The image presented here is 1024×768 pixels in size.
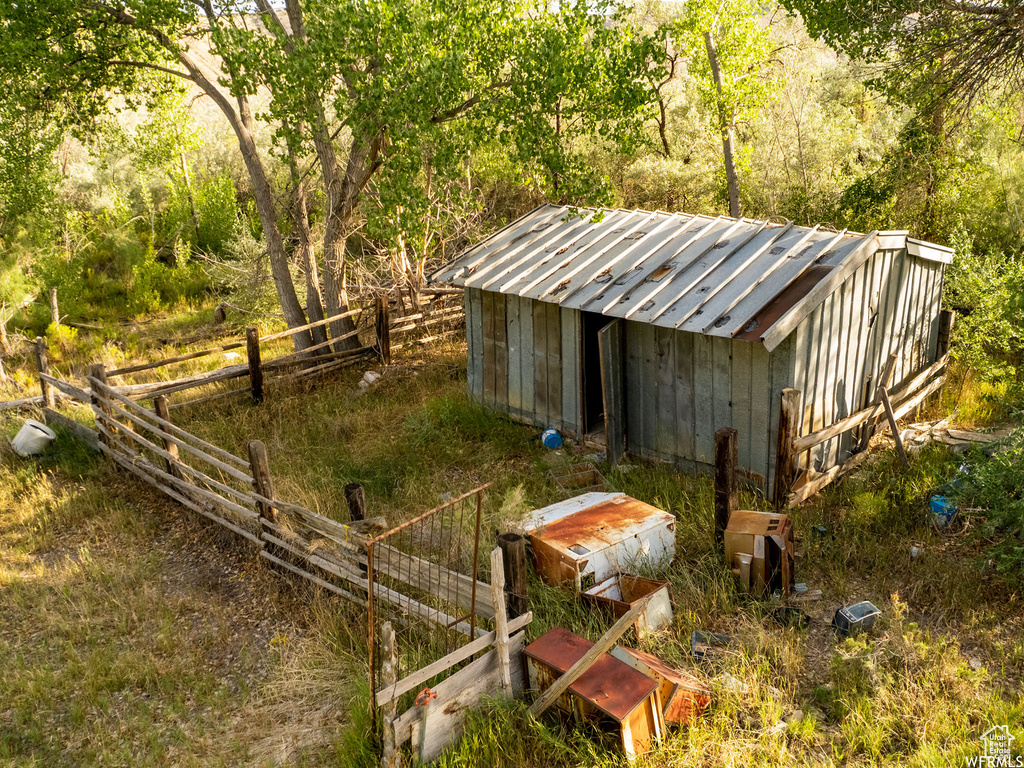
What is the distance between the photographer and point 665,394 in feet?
28.7

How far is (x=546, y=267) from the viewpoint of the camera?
9.80 m

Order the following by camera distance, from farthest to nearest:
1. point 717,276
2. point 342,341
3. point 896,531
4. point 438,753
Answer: point 342,341 < point 717,276 < point 896,531 < point 438,753

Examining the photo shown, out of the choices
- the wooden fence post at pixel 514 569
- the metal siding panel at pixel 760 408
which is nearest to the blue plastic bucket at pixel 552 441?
the metal siding panel at pixel 760 408

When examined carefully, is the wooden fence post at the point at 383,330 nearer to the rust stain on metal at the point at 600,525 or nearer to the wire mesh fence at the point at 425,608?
the wire mesh fence at the point at 425,608

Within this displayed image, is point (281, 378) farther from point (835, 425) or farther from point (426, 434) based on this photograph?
point (835, 425)

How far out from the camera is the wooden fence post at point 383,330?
1334 cm

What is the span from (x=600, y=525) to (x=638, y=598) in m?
0.76

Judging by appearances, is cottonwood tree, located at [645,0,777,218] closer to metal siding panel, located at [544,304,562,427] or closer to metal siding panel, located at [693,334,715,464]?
metal siding panel, located at [544,304,562,427]

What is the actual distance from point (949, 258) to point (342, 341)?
10016 mm

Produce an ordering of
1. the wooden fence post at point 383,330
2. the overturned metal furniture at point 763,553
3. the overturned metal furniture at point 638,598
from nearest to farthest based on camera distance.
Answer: the overturned metal furniture at point 638,598 → the overturned metal furniture at point 763,553 → the wooden fence post at point 383,330

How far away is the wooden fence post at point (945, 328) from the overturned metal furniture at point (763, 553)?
6.12 m

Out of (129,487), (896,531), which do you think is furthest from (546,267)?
(129,487)

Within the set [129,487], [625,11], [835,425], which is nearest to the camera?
[835,425]

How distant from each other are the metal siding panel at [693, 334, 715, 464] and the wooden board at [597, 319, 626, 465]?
35.6 inches
